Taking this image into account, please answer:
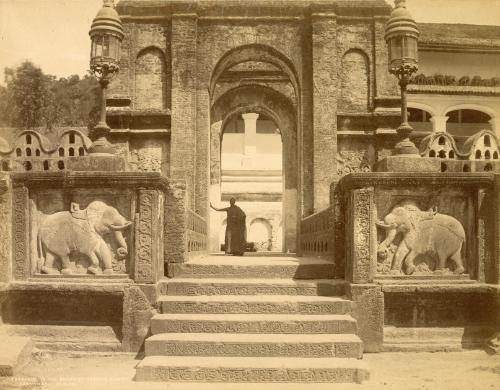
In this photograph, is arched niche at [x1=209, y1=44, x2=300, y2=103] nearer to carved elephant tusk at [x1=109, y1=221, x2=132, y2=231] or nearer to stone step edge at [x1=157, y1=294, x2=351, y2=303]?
carved elephant tusk at [x1=109, y1=221, x2=132, y2=231]

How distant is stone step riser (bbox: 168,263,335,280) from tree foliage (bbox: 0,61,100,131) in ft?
41.1

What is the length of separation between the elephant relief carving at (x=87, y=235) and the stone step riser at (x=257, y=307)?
3.30 feet

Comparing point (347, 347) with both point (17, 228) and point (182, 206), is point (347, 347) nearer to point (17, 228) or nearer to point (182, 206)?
point (182, 206)

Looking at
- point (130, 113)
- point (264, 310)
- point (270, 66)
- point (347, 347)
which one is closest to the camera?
point (347, 347)

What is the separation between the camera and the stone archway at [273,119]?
17.8 metres

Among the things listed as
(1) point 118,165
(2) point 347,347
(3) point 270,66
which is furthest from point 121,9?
(2) point 347,347

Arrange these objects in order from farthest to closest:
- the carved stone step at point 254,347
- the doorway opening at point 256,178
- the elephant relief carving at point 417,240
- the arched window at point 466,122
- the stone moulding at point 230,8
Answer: the doorway opening at point 256,178, the arched window at point 466,122, the stone moulding at point 230,8, the elephant relief carving at point 417,240, the carved stone step at point 254,347

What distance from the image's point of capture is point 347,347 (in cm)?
617

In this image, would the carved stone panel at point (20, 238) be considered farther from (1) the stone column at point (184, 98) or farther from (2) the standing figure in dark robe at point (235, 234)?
(2) the standing figure in dark robe at point (235, 234)

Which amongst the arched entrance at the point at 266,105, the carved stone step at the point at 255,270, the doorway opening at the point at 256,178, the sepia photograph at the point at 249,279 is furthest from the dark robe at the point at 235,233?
the doorway opening at the point at 256,178

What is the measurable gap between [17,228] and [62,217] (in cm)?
60

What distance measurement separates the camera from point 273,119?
18469mm

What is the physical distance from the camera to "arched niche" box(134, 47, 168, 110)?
1480 cm

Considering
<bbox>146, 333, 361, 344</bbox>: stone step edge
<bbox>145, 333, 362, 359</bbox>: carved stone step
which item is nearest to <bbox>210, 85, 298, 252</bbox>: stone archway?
<bbox>146, 333, 361, 344</bbox>: stone step edge
